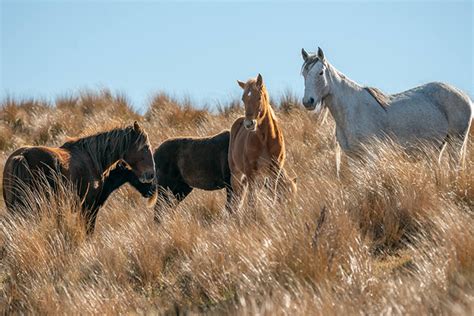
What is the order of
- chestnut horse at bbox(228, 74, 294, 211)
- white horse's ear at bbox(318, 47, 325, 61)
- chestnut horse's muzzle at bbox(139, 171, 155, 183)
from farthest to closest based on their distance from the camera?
chestnut horse's muzzle at bbox(139, 171, 155, 183), white horse's ear at bbox(318, 47, 325, 61), chestnut horse at bbox(228, 74, 294, 211)

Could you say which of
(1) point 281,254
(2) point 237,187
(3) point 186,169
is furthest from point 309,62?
(1) point 281,254

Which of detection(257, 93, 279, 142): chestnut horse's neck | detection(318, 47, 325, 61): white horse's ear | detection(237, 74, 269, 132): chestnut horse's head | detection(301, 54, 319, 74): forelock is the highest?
detection(318, 47, 325, 61): white horse's ear

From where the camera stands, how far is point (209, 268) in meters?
6.93

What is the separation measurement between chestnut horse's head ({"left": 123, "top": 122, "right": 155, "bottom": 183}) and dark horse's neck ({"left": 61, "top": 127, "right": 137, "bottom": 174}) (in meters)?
0.05

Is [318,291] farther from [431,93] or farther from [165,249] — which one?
[431,93]

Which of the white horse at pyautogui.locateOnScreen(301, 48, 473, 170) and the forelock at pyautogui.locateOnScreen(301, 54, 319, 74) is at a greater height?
the forelock at pyautogui.locateOnScreen(301, 54, 319, 74)

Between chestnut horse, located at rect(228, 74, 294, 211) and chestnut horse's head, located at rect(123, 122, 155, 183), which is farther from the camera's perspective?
chestnut horse's head, located at rect(123, 122, 155, 183)

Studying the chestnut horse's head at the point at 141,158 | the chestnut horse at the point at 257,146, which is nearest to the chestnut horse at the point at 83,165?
the chestnut horse's head at the point at 141,158

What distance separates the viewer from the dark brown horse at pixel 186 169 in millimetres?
10883

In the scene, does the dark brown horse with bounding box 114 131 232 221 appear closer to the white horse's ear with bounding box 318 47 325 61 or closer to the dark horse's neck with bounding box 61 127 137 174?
the dark horse's neck with bounding box 61 127 137 174

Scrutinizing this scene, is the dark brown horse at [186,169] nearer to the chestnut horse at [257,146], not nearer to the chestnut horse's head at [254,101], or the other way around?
the chestnut horse at [257,146]

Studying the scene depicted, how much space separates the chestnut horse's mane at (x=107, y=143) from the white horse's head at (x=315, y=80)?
2.17 metres

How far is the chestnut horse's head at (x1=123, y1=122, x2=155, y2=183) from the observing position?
408 inches

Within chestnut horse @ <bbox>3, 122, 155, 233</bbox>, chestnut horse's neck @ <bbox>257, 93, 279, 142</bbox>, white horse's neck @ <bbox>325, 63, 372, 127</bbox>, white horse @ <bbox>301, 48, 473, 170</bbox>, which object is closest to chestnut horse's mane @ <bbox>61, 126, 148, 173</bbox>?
chestnut horse @ <bbox>3, 122, 155, 233</bbox>
